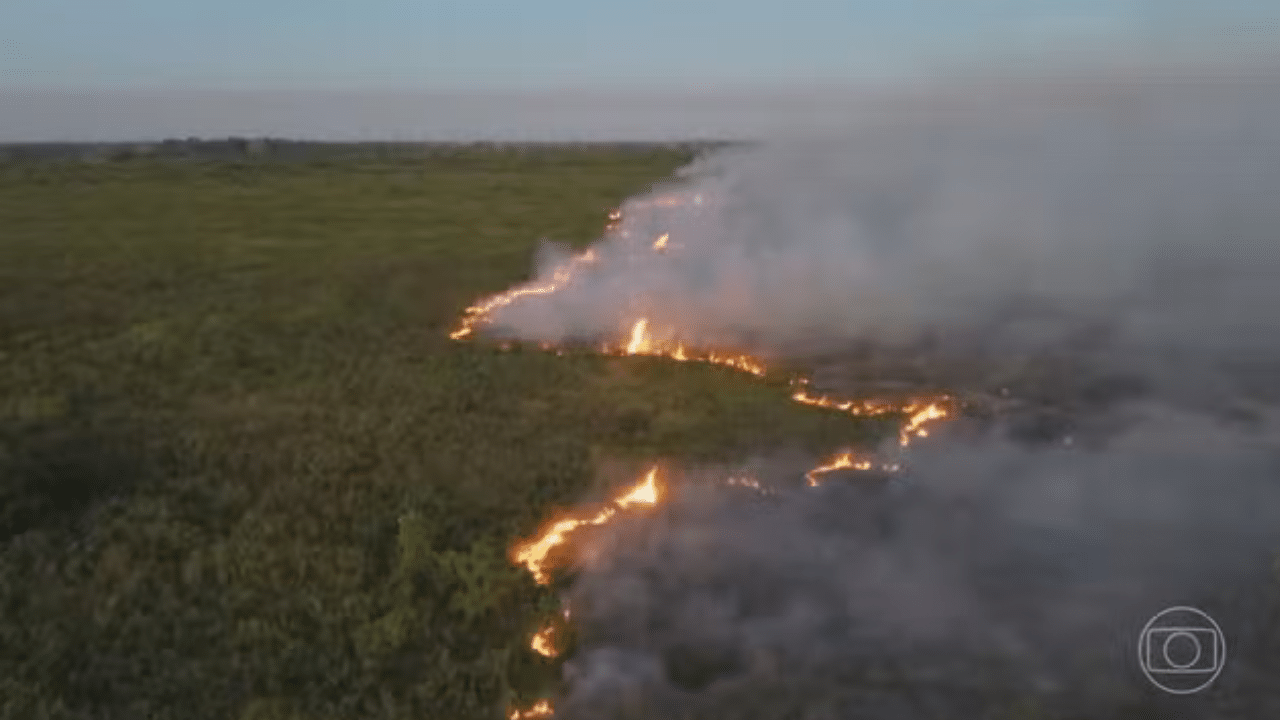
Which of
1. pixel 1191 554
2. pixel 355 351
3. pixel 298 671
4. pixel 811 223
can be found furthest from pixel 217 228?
pixel 1191 554

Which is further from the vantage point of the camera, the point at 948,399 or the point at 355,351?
the point at 355,351

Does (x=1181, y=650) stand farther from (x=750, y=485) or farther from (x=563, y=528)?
(x=563, y=528)

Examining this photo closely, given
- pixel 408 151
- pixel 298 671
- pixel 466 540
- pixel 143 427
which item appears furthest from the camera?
pixel 408 151

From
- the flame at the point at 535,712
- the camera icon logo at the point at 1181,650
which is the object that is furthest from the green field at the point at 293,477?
the camera icon logo at the point at 1181,650

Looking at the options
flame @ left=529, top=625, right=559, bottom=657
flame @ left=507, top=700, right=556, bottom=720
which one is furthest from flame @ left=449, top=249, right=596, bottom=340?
flame @ left=507, top=700, right=556, bottom=720

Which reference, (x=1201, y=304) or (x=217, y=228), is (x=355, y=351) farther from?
(x=217, y=228)

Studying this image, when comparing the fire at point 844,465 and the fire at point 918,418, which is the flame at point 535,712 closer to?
the fire at point 844,465

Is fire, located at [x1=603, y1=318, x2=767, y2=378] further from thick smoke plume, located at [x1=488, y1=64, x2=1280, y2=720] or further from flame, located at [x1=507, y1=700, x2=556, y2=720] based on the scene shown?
flame, located at [x1=507, y1=700, x2=556, y2=720]
